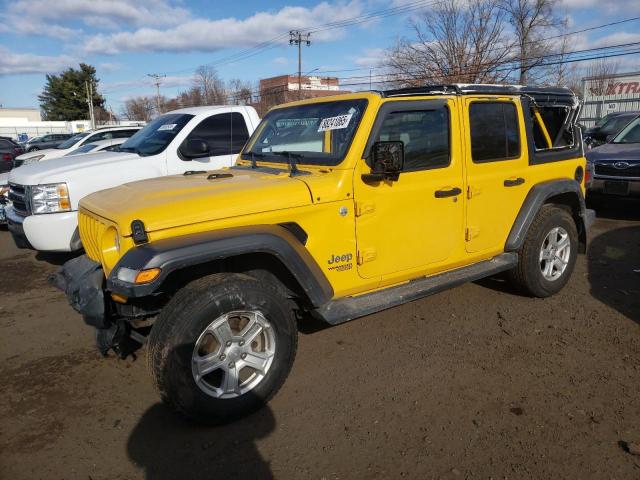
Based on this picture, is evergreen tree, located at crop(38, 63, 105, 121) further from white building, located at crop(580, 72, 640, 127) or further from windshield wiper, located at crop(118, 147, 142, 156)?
windshield wiper, located at crop(118, 147, 142, 156)

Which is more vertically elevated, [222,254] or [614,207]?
[222,254]

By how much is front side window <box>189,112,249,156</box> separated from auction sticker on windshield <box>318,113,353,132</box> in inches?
117

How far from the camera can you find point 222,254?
2.80 meters

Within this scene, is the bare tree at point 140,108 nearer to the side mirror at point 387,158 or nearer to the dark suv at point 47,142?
the dark suv at point 47,142

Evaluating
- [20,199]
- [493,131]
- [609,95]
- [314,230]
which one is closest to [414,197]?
[314,230]

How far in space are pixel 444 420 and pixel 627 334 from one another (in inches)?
82.6

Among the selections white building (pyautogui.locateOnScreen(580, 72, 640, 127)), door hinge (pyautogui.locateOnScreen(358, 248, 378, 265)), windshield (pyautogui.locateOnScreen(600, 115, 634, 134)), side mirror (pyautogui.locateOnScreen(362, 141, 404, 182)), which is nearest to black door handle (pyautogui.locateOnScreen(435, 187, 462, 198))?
side mirror (pyautogui.locateOnScreen(362, 141, 404, 182))

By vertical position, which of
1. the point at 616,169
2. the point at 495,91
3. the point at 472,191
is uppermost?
the point at 495,91

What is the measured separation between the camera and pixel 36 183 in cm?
546

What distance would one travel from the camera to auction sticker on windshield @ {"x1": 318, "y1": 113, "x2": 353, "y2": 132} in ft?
11.9

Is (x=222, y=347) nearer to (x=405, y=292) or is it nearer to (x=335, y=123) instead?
(x=405, y=292)

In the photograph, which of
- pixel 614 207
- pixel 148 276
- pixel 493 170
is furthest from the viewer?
pixel 614 207

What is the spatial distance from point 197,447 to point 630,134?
942 cm

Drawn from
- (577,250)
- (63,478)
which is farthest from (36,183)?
(577,250)
